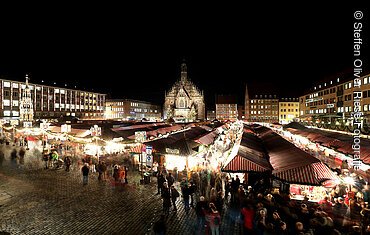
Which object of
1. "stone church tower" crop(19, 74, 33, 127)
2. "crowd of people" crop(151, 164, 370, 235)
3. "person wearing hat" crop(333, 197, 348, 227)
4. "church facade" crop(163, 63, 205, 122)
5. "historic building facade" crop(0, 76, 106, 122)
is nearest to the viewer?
"crowd of people" crop(151, 164, 370, 235)

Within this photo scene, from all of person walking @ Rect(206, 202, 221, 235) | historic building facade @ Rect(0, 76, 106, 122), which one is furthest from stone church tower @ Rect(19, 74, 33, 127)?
person walking @ Rect(206, 202, 221, 235)

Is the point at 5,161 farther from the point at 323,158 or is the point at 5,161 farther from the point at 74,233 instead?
the point at 323,158

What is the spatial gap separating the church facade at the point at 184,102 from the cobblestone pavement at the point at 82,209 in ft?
290

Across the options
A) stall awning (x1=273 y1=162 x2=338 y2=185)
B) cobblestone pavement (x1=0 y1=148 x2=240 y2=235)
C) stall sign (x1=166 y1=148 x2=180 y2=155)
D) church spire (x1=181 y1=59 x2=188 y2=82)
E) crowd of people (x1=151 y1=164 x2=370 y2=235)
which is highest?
church spire (x1=181 y1=59 x2=188 y2=82)

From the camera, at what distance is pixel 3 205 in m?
11.2

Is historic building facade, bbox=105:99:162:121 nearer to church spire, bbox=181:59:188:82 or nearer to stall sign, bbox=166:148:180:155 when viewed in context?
church spire, bbox=181:59:188:82

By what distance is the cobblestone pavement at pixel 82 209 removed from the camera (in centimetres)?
916

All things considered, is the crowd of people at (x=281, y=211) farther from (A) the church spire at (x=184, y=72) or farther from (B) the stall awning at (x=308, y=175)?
(A) the church spire at (x=184, y=72)

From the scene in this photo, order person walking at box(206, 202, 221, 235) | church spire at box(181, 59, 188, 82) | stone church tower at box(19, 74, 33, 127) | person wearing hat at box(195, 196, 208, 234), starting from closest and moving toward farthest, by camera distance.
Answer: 1. person walking at box(206, 202, 221, 235)
2. person wearing hat at box(195, 196, 208, 234)
3. stone church tower at box(19, 74, 33, 127)
4. church spire at box(181, 59, 188, 82)

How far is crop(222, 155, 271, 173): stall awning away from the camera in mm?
11969

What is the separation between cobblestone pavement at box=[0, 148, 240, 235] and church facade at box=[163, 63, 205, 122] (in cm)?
8839

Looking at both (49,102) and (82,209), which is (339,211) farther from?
(49,102)

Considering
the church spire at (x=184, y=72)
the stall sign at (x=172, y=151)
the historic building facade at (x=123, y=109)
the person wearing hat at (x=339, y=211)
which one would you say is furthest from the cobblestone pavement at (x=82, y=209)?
the church spire at (x=184, y=72)

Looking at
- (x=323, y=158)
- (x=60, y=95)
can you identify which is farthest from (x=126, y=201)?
(x=60, y=95)
